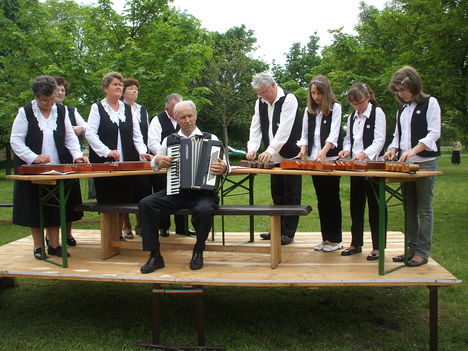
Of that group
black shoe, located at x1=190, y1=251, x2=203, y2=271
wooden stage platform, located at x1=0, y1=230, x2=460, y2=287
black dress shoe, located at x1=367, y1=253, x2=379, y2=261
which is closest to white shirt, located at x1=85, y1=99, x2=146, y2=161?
wooden stage platform, located at x1=0, y1=230, x2=460, y2=287

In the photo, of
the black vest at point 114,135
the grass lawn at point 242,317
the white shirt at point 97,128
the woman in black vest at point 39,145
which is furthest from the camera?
the black vest at point 114,135

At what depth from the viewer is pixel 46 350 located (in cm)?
377

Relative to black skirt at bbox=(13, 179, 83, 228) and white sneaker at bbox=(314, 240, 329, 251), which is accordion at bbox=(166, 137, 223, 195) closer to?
black skirt at bbox=(13, 179, 83, 228)

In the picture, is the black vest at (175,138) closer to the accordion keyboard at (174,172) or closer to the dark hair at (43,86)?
the accordion keyboard at (174,172)

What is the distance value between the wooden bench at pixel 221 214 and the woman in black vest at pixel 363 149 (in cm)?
57

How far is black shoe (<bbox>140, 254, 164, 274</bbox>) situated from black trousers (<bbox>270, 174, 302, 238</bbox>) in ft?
5.30

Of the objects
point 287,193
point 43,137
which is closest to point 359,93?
point 287,193

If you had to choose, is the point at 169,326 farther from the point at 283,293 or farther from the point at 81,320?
the point at 283,293

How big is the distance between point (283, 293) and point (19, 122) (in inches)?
128

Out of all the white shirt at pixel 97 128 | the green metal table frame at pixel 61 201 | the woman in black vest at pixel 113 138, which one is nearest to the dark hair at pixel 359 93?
the woman in black vest at pixel 113 138

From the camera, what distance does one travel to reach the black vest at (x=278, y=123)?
512cm

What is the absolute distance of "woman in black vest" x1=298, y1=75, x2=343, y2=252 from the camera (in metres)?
4.66

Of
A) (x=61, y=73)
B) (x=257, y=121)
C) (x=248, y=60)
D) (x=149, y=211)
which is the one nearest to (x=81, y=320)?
(x=149, y=211)

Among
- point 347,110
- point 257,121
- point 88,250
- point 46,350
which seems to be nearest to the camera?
point 46,350
